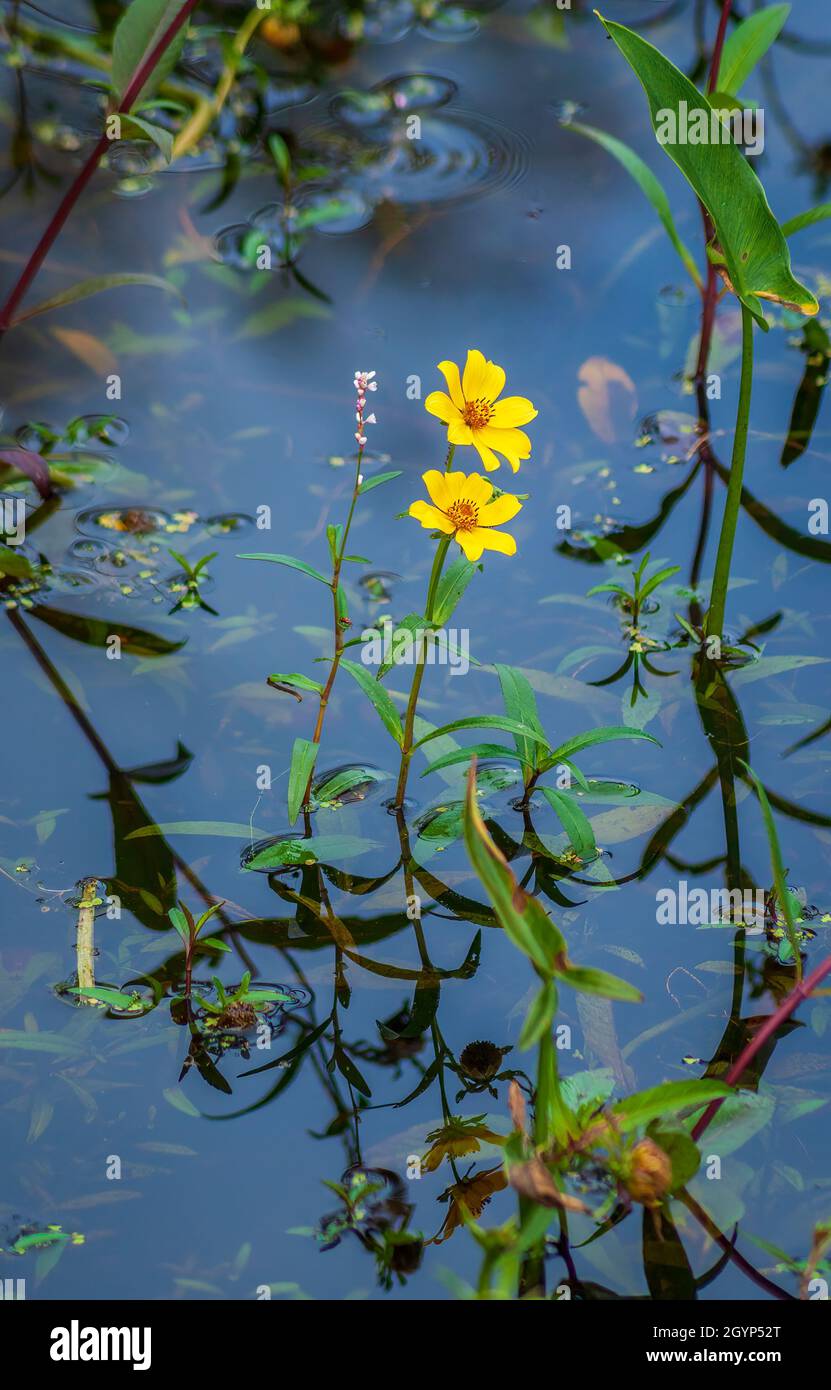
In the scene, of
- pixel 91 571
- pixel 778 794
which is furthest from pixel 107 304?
pixel 778 794

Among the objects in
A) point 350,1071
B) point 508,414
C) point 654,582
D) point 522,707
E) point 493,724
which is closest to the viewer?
point 350,1071

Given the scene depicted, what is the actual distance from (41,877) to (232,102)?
2.56 m

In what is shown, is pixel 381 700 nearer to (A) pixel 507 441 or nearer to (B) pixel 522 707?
(B) pixel 522 707

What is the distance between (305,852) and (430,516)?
2.13 feet

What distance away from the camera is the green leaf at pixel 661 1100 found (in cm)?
175

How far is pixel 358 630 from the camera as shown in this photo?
269 centimetres

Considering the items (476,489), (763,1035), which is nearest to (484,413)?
(476,489)

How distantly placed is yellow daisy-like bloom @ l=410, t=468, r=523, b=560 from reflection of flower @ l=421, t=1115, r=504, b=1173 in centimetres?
85

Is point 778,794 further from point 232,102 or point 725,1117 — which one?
point 232,102

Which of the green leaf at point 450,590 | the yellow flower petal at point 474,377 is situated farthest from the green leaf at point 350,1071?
the yellow flower petal at point 474,377

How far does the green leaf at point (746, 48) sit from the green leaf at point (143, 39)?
3.80 ft

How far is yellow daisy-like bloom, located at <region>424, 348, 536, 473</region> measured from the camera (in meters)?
2.09

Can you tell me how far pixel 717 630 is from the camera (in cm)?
265

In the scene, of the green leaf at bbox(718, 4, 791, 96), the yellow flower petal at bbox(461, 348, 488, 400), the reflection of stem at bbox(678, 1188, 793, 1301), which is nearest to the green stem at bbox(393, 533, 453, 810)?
the yellow flower petal at bbox(461, 348, 488, 400)
